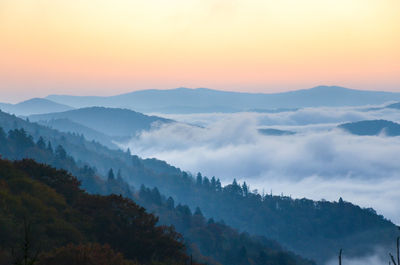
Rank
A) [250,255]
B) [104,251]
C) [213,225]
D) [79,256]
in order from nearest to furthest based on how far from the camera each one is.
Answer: [79,256] → [104,251] → [250,255] → [213,225]

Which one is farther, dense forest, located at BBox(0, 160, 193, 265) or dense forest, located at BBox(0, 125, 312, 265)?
dense forest, located at BBox(0, 125, 312, 265)

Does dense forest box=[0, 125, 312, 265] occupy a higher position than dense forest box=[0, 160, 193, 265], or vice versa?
dense forest box=[0, 160, 193, 265]

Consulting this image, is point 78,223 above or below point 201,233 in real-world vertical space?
above

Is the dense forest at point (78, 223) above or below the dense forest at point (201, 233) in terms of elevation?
above

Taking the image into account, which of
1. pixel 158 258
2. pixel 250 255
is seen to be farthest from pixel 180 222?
pixel 158 258

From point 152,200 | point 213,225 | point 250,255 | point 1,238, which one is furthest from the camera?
point 152,200

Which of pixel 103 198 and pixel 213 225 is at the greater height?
pixel 103 198

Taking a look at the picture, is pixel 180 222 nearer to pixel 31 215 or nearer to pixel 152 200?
pixel 152 200

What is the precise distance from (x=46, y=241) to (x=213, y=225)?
129m

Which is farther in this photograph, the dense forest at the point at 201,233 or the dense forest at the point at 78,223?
the dense forest at the point at 201,233

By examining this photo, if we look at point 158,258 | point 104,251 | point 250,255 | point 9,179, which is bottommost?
point 250,255

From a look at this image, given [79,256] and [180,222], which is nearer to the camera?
[79,256]

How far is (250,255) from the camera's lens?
6073 inches

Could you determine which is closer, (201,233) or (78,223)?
(78,223)
